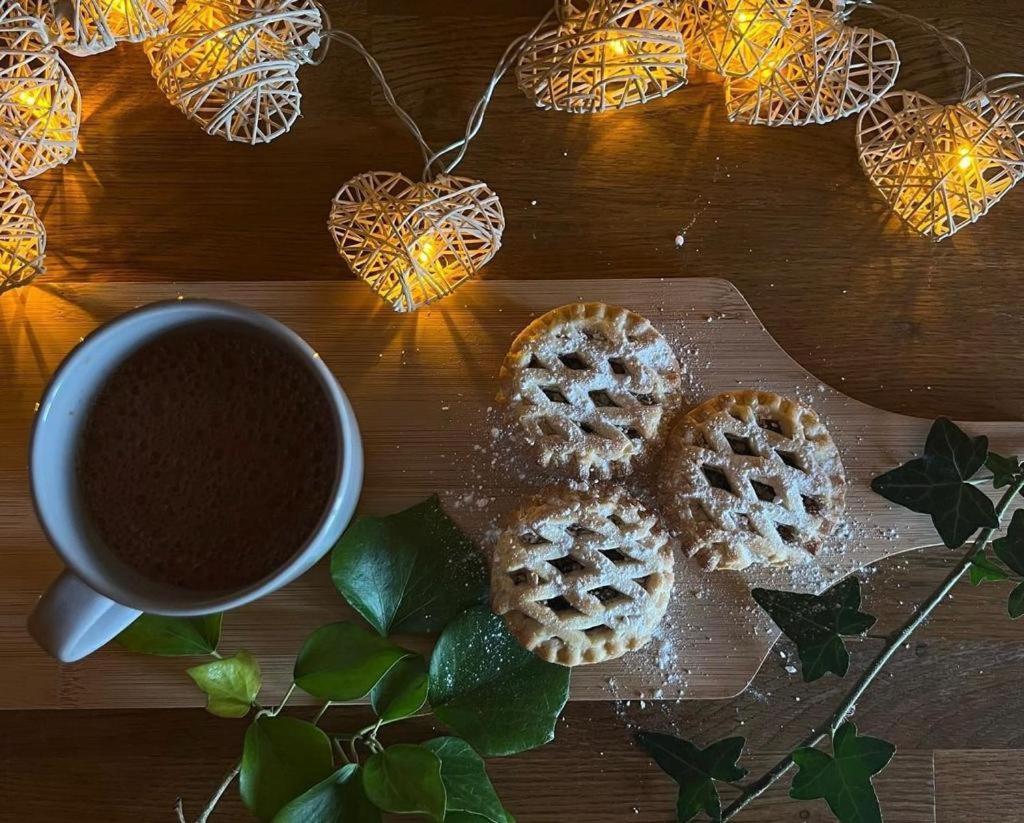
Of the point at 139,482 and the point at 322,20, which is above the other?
the point at 322,20

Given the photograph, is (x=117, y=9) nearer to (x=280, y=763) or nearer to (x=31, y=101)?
(x=31, y=101)

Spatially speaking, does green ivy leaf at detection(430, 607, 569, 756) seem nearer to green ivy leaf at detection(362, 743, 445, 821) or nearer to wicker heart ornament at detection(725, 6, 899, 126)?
green ivy leaf at detection(362, 743, 445, 821)

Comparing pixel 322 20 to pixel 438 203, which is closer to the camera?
pixel 438 203

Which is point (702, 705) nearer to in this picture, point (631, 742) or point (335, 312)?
point (631, 742)

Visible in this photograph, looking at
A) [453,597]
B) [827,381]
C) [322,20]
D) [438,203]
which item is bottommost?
[453,597]

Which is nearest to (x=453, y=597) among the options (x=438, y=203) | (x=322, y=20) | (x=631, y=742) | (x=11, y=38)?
(x=631, y=742)
